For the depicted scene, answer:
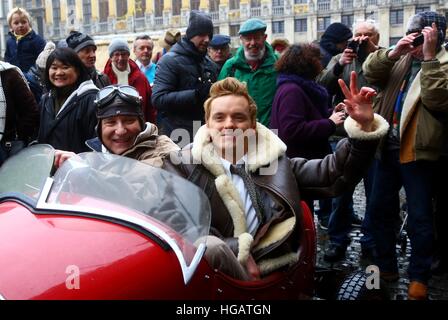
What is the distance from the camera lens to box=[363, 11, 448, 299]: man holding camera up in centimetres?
394

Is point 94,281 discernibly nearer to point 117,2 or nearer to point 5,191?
point 5,191

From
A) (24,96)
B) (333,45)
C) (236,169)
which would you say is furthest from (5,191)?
(333,45)

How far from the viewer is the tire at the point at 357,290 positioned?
292 cm

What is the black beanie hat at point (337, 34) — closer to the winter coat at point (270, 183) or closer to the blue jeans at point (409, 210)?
the blue jeans at point (409, 210)

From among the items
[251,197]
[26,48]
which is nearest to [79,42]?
[26,48]

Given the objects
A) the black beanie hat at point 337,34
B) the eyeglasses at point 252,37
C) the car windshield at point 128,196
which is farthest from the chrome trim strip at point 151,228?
the black beanie hat at point 337,34

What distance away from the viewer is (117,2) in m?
64.1

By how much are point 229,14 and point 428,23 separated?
53.6m

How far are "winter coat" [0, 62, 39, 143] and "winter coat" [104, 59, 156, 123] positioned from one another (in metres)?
1.89

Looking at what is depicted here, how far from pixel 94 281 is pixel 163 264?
9.7 inches

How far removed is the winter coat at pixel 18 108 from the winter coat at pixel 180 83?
1.32 m

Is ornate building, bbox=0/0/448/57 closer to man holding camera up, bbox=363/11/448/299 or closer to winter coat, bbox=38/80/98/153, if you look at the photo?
man holding camera up, bbox=363/11/448/299

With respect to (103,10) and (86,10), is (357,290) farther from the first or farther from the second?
(86,10)
